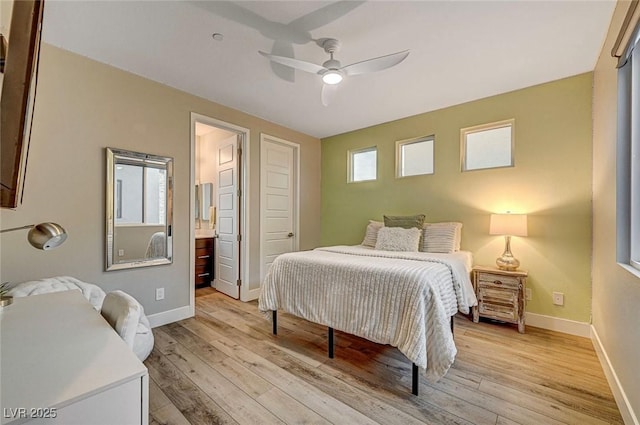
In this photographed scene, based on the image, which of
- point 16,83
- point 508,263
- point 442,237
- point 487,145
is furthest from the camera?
point 487,145

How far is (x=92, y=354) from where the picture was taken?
2.71 ft

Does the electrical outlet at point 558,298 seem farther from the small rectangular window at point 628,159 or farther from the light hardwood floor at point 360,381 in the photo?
the small rectangular window at point 628,159

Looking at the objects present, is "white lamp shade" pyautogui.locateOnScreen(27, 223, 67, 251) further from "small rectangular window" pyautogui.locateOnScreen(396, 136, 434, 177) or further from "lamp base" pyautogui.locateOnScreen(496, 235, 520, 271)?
"small rectangular window" pyautogui.locateOnScreen(396, 136, 434, 177)

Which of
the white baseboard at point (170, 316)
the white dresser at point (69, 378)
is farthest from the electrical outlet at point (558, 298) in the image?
the white baseboard at point (170, 316)

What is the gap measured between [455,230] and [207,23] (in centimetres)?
314

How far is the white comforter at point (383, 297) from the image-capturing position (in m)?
1.76

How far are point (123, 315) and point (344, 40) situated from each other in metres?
2.32

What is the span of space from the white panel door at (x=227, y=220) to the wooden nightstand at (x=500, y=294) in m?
3.00

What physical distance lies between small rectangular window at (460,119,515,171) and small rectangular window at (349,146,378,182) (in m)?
1.27

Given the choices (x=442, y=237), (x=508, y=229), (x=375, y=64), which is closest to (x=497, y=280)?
(x=508, y=229)

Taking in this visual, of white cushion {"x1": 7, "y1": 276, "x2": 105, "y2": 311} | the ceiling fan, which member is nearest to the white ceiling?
the ceiling fan

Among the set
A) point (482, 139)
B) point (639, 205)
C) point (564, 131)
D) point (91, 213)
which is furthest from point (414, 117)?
point (91, 213)

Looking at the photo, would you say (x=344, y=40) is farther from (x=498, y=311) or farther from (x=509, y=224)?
(x=498, y=311)

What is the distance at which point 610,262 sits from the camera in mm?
2008
